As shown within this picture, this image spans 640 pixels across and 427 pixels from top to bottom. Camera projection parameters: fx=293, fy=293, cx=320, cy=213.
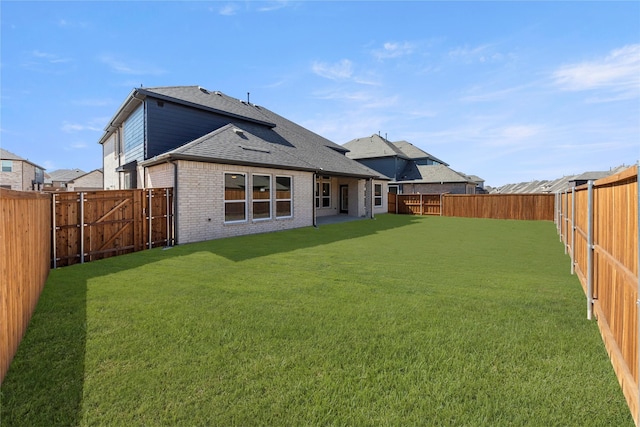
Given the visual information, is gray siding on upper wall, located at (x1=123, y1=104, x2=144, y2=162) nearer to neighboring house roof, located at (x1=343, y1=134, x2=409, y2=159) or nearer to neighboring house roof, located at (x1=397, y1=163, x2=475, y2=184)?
neighboring house roof, located at (x1=343, y1=134, x2=409, y2=159)

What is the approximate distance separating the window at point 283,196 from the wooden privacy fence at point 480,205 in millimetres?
15194

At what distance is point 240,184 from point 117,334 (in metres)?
9.29

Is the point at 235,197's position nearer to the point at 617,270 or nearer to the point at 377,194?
the point at 617,270

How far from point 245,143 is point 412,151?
29795 millimetres

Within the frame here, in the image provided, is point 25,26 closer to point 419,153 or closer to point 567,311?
point 567,311

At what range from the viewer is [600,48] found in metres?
8.42

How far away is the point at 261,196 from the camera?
43.6 ft

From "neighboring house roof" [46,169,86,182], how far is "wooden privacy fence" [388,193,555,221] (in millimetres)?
80024

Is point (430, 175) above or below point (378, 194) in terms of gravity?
above

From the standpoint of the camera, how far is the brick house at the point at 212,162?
35.6 feet

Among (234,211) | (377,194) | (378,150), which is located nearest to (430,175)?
(378,150)

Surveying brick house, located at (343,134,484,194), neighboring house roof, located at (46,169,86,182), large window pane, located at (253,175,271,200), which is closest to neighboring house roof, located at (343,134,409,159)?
brick house, located at (343,134,484,194)

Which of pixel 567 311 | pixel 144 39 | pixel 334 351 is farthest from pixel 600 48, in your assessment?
pixel 144 39

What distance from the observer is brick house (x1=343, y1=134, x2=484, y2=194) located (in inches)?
1283
